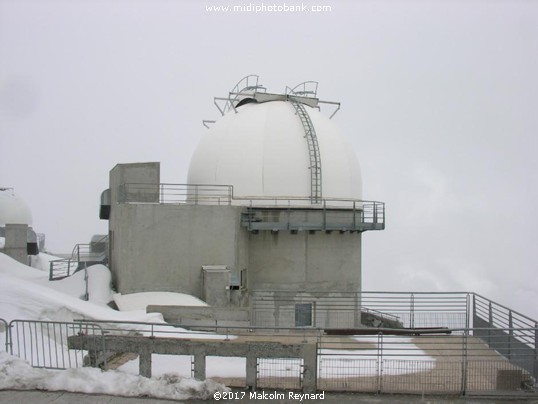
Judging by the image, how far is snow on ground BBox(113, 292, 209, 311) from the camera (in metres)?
16.4

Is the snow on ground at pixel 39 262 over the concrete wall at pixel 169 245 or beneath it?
beneath

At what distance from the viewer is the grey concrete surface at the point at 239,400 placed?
8.40 metres

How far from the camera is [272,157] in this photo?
67.8 ft

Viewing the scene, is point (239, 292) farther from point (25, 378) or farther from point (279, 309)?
point (25, 378)

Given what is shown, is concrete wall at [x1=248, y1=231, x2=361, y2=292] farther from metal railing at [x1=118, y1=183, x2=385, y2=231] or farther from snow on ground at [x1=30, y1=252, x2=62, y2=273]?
snow on ground at [x1=30, y1=252, x2=62, y2=273]

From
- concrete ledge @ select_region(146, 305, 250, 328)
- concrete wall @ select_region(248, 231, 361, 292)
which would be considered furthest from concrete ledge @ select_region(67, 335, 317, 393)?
concrete wall @ select_region(248, 231, 361, 292)

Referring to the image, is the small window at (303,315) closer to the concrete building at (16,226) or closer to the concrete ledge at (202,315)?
the concrete ledge at (202,315)

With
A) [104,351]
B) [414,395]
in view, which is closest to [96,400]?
[104,351]

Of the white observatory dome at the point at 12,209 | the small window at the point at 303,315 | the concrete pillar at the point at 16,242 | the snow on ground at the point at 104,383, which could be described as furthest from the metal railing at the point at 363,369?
the white observatory dome at the point at 12,209

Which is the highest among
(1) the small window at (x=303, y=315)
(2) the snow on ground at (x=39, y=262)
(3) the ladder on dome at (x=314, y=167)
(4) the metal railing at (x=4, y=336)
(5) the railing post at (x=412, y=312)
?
(3) the ladder on dome at (x=314, y=167)

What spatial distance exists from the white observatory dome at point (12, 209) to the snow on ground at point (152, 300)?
30539 mm

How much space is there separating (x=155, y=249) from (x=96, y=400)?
958 centimetres

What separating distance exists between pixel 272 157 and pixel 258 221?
264 cm

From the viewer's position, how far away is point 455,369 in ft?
35.0
